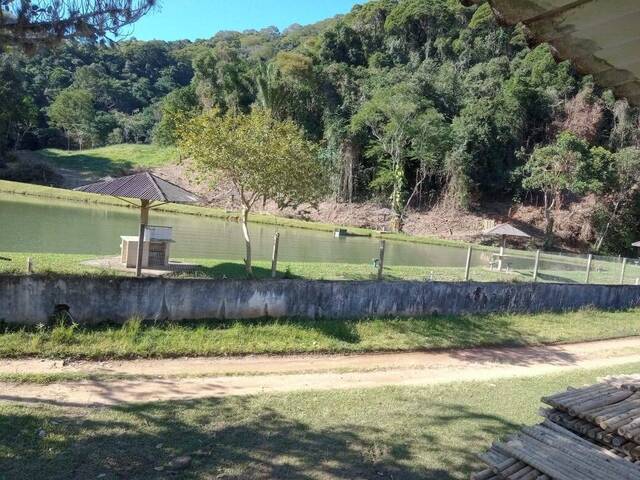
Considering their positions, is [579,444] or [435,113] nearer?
[579,444]

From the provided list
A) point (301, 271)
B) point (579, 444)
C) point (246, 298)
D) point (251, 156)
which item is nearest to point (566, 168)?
point (301, 271)

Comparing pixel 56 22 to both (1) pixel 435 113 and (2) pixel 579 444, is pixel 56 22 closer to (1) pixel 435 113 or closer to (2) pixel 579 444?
(2) pixel 579 444

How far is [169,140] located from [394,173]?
28153 millimetres

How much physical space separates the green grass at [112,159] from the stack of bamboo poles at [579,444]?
51528mm

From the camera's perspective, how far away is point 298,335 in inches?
409

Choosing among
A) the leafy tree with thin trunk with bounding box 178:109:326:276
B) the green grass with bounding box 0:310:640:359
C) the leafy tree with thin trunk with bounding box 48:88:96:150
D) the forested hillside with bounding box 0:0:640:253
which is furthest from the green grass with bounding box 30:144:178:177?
the green grass with bounding box 0:310:640:359

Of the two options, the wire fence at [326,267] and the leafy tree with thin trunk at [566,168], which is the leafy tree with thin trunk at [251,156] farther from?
the leafy tree with thin trunk at [566,168]

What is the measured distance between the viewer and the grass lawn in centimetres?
503

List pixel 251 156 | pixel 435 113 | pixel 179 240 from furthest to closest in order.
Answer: pixel 435 113
pixel 179 240
pixel 251 156

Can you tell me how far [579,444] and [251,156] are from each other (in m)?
10.2

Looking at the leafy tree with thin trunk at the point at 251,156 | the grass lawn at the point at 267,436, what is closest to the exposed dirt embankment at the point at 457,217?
the leafy tree with thin trunk at the point at 251,156

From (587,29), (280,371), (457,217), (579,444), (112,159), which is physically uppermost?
(587,29)

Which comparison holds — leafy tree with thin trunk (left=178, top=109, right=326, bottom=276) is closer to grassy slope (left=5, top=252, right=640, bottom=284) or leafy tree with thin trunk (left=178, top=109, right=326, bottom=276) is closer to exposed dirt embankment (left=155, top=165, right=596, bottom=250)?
grassy slope (left=5, top=252, right=640, bottom=284)

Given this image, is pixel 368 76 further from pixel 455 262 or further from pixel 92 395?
pixel 92 395
